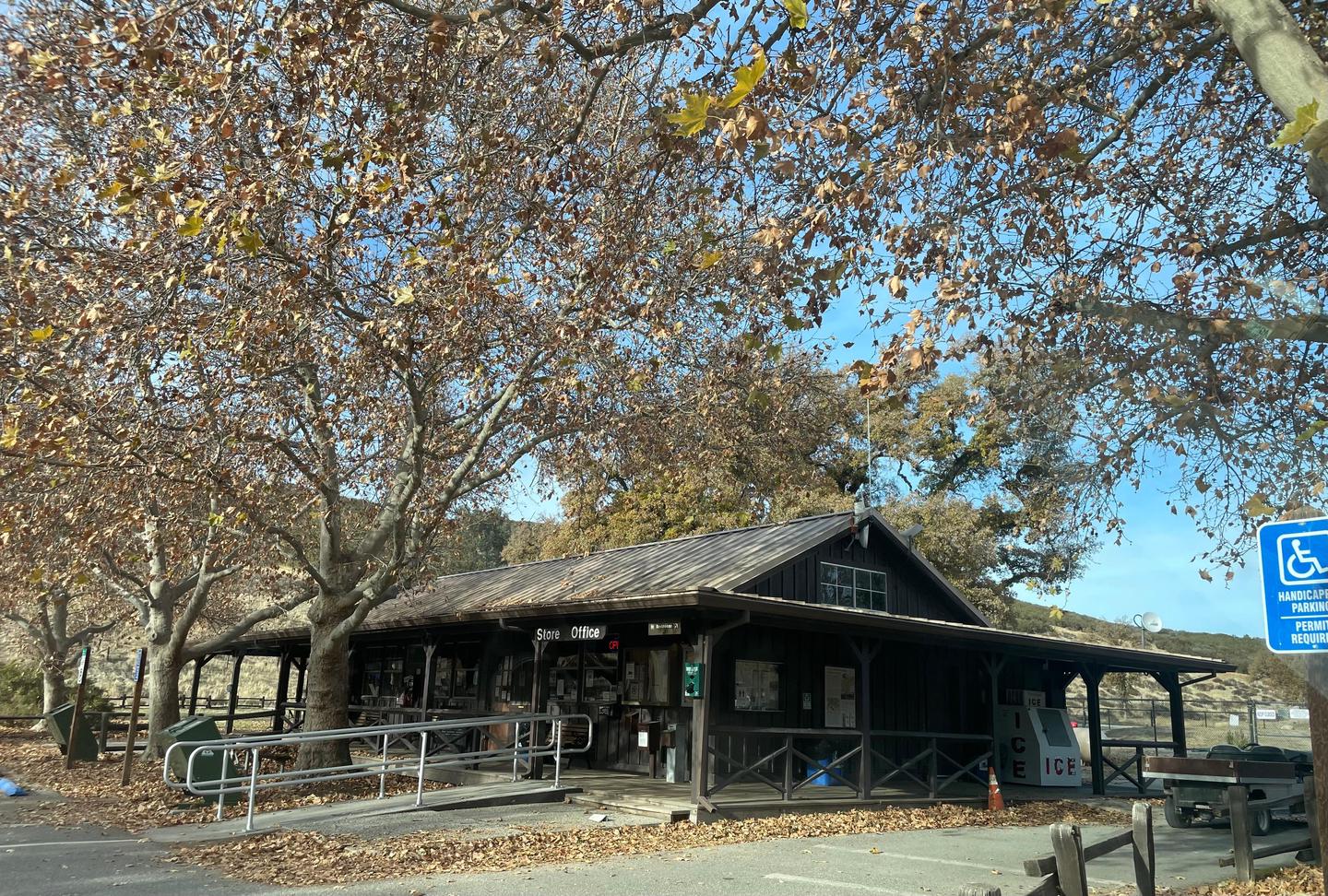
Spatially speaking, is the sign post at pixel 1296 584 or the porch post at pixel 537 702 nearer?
the sign post at pixel 1296 584


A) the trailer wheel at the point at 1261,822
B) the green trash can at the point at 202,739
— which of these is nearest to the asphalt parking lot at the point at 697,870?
the green trash can at the point at 202,739

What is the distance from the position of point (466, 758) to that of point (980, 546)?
21.4 meters

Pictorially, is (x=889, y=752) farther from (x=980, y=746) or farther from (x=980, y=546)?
(x=980, y=546)

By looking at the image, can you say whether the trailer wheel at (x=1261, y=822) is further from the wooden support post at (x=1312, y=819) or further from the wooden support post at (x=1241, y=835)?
the wooden support post at (x=1241, y=835)

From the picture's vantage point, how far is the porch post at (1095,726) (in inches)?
763

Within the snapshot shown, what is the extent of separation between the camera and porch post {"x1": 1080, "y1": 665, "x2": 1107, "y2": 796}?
1939 centimetres

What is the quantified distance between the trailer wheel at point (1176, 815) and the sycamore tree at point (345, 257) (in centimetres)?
956

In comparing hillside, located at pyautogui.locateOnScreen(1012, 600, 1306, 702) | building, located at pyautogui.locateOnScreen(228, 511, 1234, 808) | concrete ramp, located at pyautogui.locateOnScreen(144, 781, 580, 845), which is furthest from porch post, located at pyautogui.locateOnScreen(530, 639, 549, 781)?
hillside, located at pyautogui.locateOnScreen(1012, 600, 1306, 702)

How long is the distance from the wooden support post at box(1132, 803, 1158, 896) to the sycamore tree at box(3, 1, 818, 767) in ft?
15.6

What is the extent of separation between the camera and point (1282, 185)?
9.77 meters

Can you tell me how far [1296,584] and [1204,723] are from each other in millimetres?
49513

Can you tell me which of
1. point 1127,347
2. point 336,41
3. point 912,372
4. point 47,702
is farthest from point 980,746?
point 47,702

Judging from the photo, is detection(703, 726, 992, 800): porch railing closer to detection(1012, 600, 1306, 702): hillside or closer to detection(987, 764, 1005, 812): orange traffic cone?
detection(987, 764, 1005, 812): orange traffic cone

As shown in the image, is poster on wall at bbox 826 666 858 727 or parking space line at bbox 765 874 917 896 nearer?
parking space line at bbox 765 874 917 896
